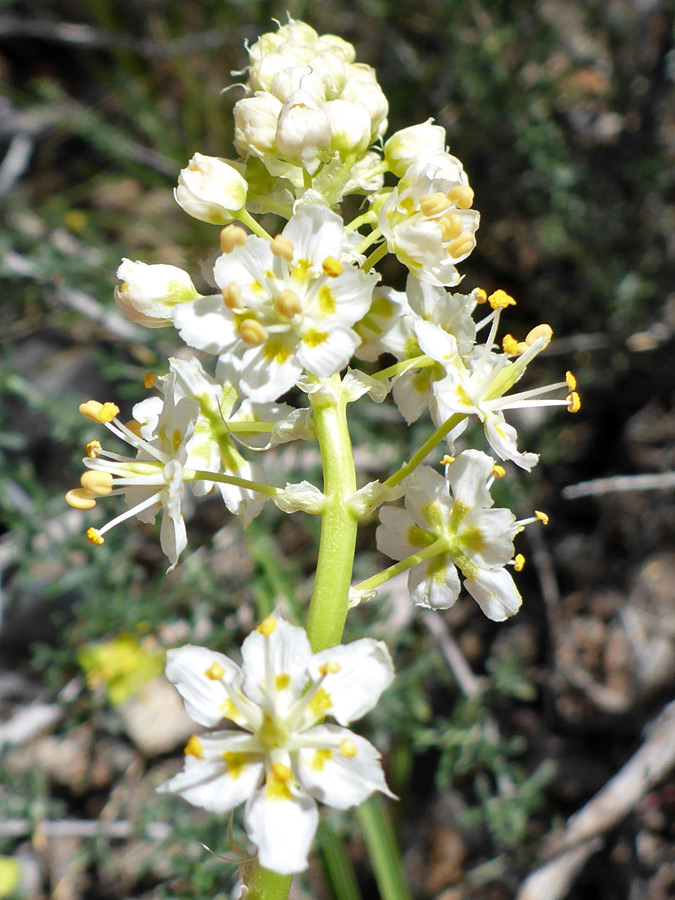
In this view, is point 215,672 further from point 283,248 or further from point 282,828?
point 283,248

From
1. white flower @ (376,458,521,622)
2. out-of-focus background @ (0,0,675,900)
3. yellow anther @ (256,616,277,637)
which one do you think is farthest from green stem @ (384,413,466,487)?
out-of-focus background @ (0,0,675,900)

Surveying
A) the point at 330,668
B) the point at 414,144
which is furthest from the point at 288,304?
the point at 330,668

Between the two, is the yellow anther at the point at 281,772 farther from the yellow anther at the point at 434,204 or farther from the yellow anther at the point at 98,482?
the yellow anther at the point at 434,204

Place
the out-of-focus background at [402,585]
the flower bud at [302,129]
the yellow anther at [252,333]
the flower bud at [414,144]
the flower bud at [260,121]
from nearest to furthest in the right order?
the yellow anther at [252,333], the flower bud at [302,129], the flower bud at [260,121], the flower bud at [414,144], the out-of-focus background at [402,585]

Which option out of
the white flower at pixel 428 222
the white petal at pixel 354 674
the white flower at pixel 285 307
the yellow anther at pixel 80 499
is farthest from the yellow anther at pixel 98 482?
the white flower at pixel 428 222

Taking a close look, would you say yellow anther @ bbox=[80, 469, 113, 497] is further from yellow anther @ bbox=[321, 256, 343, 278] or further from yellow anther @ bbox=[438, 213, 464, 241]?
yellow anther @ bbox=[438, 213, 464, 241]

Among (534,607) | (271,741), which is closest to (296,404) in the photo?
(534,607)

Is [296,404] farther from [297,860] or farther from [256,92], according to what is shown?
[297,860]
